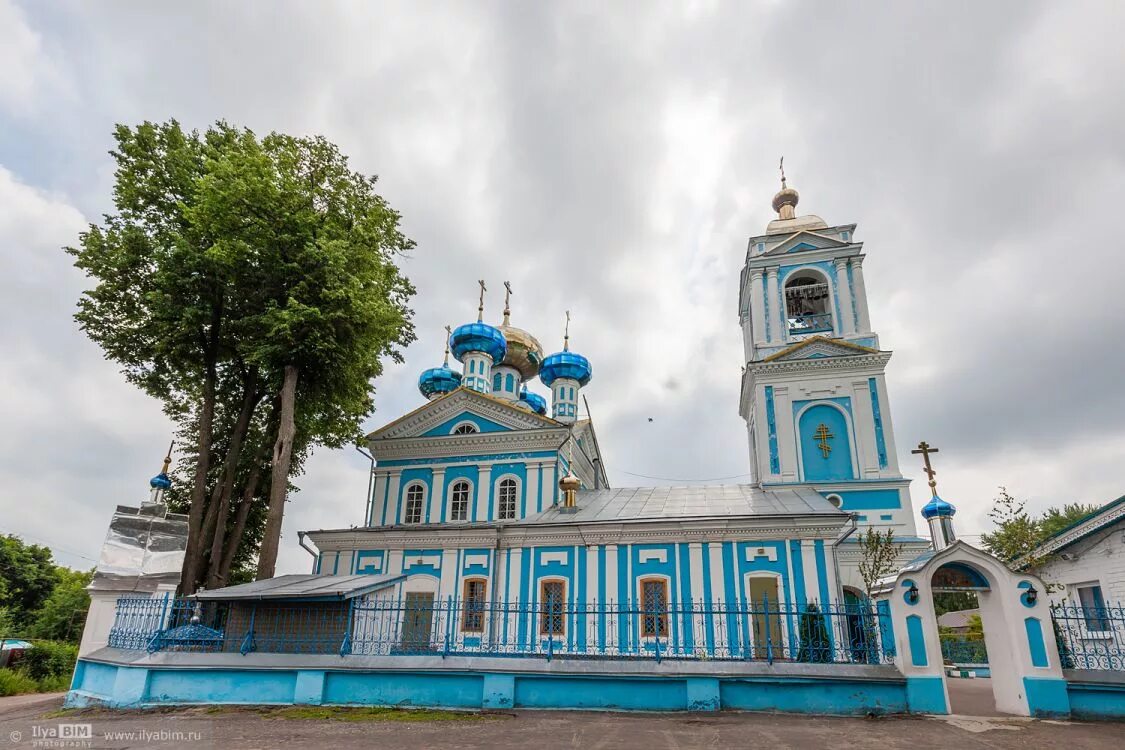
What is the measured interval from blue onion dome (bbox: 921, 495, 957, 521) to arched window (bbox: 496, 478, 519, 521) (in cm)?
1258

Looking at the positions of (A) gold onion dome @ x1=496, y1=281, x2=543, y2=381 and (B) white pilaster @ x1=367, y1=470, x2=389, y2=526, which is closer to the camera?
(B) white pilaster @ x1=367, y1=470, x2=389, y2=526

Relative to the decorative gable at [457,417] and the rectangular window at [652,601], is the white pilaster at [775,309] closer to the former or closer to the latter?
the decorative gable at [457,417]

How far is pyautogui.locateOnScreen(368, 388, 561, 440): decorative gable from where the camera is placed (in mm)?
18609

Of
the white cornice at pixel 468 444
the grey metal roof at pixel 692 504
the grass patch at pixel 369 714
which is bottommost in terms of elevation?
the grass patch at pixel 369 714

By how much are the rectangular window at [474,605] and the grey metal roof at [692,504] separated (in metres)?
2.08

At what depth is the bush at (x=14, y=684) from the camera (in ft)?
45.6

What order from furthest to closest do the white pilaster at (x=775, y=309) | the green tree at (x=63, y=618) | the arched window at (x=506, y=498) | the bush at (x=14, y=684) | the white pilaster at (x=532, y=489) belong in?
the green tree at (x=63, y=618), the white pilaster at (x=775, y=309), the arched window at (x=506, y=498), the white pilaster at (x=532, y=489), the bush at (x=14, y=684)

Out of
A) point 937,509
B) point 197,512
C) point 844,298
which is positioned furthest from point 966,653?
point 197,512

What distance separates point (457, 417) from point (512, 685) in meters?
11.3

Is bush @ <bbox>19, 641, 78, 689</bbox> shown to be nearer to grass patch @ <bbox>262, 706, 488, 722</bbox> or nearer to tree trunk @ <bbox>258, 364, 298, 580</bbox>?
tree trunk @ <bbox>258, 364, 298, 580</bbox>

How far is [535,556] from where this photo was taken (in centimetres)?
1584

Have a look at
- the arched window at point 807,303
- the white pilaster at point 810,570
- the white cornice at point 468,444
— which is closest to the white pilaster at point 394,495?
the white cornice at point 468,444

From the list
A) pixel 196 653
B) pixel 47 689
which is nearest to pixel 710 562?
pixel 196 653

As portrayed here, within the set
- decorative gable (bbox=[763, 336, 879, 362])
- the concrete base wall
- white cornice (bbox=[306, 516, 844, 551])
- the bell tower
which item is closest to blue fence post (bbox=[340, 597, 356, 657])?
the concrete base wall
